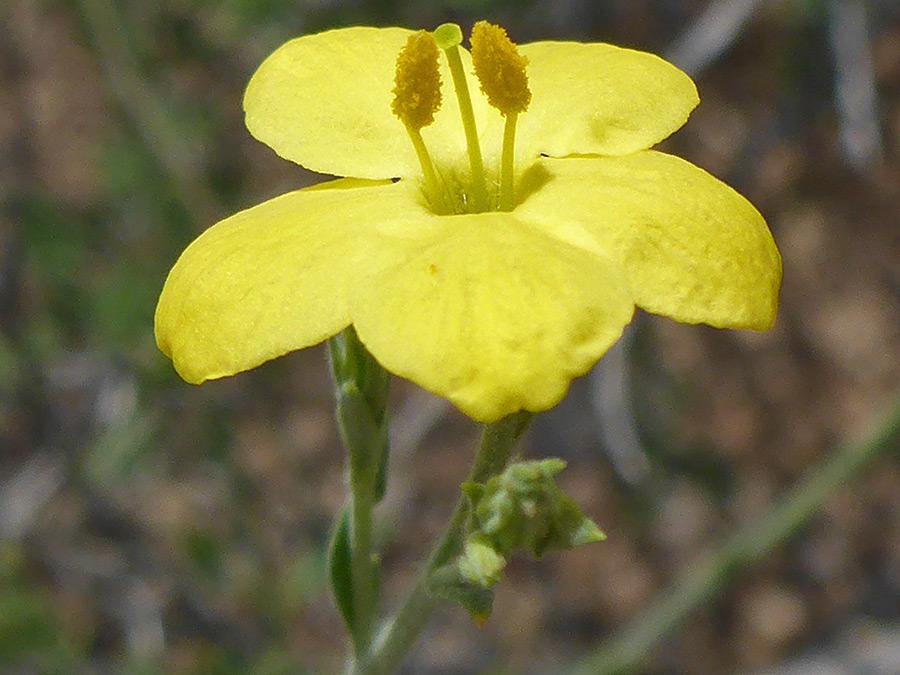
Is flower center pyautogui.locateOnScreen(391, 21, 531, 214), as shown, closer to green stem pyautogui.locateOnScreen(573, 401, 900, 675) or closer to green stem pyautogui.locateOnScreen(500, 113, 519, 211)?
green stem pyautogui.locateOnScreen(500, 113, 519, 211)

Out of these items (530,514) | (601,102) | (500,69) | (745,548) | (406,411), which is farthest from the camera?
(406,411)

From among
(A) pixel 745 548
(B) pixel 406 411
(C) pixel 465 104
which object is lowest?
(B) pixel 406 411

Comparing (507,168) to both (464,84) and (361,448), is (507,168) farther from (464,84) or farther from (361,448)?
(361,448)

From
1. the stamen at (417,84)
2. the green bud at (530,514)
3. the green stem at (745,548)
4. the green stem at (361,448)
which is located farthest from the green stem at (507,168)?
the green stem at (745,548)

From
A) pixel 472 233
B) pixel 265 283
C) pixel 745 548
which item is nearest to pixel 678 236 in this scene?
pixel 472 233

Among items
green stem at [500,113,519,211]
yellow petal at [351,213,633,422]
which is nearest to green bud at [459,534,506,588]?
yellow petal at [351,213,633,422]
